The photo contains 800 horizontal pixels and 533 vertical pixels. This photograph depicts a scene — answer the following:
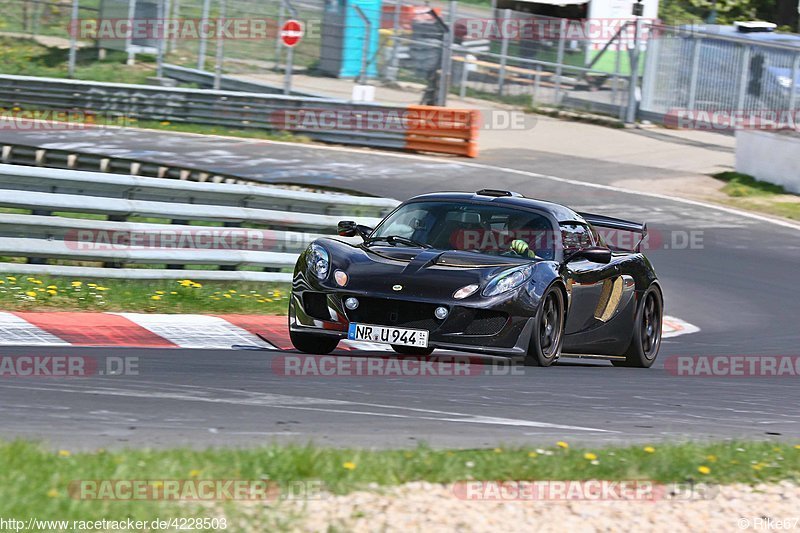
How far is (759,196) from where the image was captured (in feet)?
71.9

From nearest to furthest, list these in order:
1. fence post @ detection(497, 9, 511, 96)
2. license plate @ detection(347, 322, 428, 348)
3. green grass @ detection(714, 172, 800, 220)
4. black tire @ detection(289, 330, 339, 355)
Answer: license plate @ detection(347, 322, 428, 348), black tire @ detection(289, 330, 339, 355), green grass @ detection(714, 172, 800, 220), fence post @ detection(497, 9, 511, 96)

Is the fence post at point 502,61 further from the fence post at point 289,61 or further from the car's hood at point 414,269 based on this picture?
the car's hood at point 414,269

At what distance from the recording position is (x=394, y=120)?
25109mm

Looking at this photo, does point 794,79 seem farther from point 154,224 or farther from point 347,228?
point 347,228

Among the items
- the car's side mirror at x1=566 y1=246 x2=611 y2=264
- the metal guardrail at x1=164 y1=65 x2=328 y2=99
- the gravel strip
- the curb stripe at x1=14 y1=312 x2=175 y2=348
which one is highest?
the metal guardrail at x1=164 y1=65 x2=328 y2=99

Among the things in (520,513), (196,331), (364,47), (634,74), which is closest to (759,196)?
(634,74)

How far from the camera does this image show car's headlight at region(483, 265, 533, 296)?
27.3 ft

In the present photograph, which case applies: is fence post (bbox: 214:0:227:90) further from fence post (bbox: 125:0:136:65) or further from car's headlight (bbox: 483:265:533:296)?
car's headlight (bbox: 483:265:533:296)

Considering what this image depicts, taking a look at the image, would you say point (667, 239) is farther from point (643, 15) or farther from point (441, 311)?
point (643, 15)

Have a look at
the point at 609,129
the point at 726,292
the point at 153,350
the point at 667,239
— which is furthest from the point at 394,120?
the point at 153,350

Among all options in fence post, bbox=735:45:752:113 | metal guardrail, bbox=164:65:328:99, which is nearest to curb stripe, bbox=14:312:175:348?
metal guardrail, bbox=164:65:328:99

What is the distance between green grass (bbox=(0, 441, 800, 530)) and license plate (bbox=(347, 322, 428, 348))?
2304 mm

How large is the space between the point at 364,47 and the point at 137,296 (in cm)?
1734

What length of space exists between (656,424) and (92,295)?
16.6 ft
